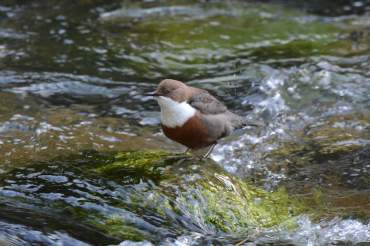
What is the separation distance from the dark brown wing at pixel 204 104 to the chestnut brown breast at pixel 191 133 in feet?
0.38

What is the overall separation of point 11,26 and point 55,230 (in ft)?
18.1

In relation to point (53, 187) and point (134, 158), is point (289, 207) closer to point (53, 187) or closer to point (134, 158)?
point (134, 158)

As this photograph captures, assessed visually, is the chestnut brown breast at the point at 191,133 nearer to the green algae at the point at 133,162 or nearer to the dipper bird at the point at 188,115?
the dipper bird at the point at 188,115

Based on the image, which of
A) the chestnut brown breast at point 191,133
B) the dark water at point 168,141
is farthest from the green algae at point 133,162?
the chestnut brown breast at point 191,133

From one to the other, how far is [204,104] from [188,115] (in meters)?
0.24

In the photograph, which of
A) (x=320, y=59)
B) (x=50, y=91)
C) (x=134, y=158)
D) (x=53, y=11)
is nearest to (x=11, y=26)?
(x=53, y=11)

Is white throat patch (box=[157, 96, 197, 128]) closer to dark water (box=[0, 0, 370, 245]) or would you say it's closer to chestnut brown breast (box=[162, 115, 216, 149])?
chestnut brown breast (box=[162, 115, 216, 149])

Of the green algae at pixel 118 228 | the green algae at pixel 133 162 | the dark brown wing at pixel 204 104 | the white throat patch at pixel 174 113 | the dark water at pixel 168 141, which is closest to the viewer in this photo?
the green algae at pixel 118 228

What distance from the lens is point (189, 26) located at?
9.71 m

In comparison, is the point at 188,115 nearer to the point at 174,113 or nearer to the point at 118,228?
the point at 174,113

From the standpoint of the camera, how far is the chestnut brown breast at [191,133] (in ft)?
17.5

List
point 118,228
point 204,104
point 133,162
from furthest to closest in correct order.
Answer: point 204,104, point 133,162, point 118,228

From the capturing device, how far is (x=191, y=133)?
5383 millimetres

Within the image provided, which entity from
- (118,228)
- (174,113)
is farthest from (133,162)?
(118,228)
